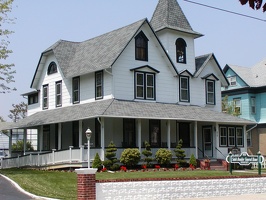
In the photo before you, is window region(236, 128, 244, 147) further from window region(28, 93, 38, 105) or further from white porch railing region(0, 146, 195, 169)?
window region(28, 93, 38, 105)

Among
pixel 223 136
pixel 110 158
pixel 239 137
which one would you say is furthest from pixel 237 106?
pixel 110 158

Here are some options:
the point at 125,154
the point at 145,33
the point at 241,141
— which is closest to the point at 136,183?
the point at 125,154

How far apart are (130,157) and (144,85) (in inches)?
254

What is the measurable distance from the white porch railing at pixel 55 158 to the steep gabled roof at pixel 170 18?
32.4 ft

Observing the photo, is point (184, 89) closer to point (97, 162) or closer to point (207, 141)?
point (207, 141)

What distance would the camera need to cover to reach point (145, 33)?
3200 cm

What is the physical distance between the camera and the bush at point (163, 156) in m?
28.4

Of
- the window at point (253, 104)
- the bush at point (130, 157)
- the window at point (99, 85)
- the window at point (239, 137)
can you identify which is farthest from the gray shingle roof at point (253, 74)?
the bush at point (130, 157)

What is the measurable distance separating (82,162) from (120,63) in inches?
290

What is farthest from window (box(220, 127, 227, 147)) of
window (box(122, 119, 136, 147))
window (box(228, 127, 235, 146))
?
window (box(122, 119, 136, 147))

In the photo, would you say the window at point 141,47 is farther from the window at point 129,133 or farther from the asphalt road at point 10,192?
the asphalt road at point 10,192

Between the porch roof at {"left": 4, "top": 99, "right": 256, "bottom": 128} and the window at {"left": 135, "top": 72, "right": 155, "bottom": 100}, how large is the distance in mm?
644

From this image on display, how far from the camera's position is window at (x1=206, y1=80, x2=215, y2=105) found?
120ft

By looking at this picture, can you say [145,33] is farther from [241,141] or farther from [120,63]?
[241,141]
